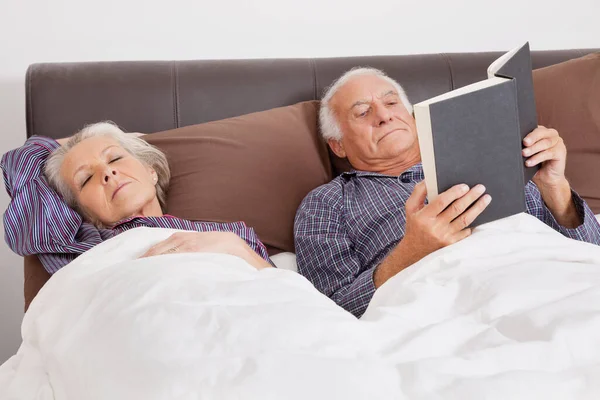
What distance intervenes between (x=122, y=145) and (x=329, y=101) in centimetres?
59

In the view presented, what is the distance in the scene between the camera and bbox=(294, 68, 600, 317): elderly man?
51.6 inches

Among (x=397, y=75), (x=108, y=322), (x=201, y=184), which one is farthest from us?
(x=397, y=75)

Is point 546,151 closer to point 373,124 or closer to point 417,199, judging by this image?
point 417,199

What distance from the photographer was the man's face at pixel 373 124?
181cm

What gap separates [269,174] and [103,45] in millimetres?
746

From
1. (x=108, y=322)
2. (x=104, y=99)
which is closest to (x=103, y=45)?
(x=104, y=99)

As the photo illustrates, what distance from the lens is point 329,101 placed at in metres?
1.93

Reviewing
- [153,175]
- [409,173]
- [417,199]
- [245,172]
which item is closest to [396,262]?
[417,199]

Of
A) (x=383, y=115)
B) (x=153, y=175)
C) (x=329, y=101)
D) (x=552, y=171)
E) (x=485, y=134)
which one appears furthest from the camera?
(x=329, y=101)

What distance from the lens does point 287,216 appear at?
1780mm

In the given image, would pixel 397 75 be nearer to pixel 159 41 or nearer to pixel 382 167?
pixel 382 167

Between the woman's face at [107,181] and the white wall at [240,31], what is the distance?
0.57m

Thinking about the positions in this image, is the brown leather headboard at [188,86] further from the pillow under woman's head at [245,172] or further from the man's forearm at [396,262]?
the man's forearm at [396,262]

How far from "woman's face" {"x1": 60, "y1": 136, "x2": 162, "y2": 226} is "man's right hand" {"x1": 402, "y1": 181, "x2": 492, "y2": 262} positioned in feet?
2.17
